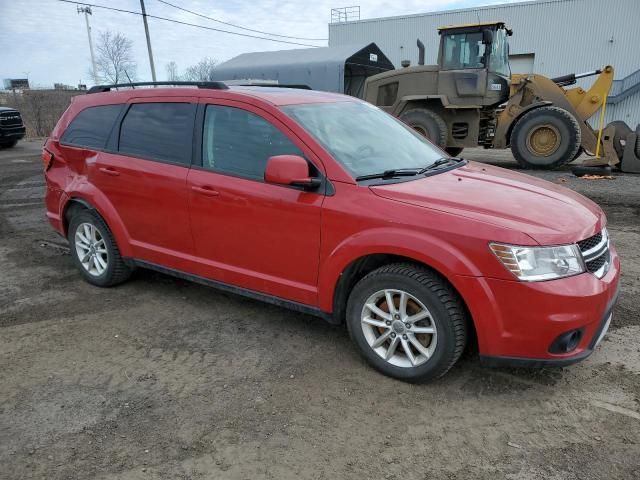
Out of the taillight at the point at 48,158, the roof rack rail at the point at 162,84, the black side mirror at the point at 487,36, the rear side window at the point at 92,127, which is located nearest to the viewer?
the roof rack rail at the point at 162,84

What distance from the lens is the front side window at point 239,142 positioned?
3518 mm

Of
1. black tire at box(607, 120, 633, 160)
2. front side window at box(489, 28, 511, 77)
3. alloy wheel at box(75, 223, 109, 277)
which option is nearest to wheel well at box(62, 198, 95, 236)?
alloy wheel at box(75, 223, 109, 277)

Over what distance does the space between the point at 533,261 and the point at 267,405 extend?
5.44 ft

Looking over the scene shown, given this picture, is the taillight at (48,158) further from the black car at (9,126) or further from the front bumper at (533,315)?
the black car at (9,126)

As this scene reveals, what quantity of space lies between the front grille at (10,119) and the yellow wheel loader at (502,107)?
12.5 m

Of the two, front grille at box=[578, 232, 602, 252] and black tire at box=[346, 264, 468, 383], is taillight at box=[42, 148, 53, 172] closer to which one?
black tire at box=[346, 264, 468, 383]

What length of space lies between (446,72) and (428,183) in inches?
362

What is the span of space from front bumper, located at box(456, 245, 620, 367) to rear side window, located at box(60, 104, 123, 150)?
3356 millimetres

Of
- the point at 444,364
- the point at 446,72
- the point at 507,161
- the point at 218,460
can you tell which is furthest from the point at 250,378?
the point at 507,161

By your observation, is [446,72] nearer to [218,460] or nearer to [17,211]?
[17,211]

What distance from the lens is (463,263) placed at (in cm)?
276

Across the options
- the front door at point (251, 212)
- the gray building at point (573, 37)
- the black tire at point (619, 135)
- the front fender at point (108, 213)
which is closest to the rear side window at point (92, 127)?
the front fender at point (108, 213)

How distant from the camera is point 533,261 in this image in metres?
2.68

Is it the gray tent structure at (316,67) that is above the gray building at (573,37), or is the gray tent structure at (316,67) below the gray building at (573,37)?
below
